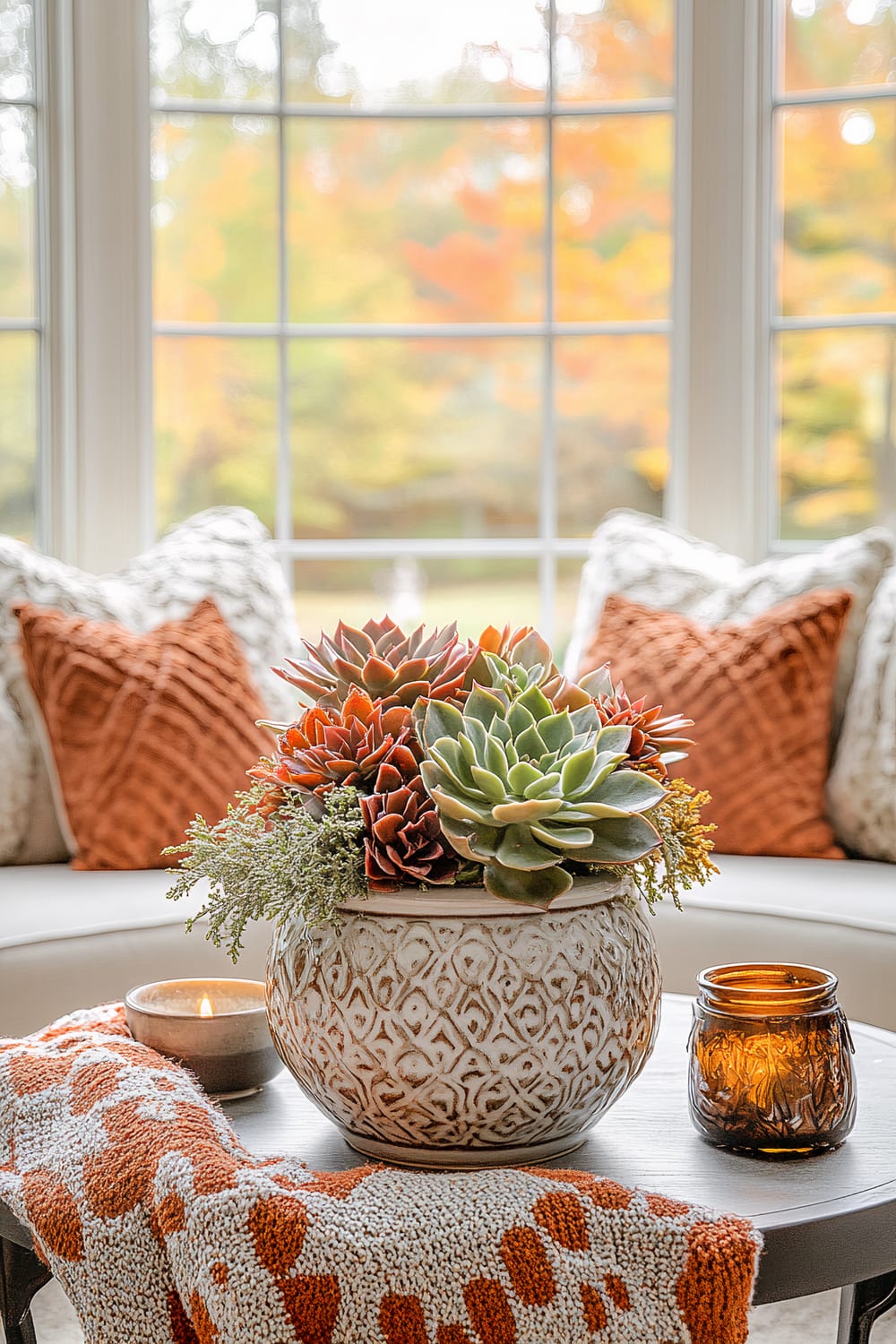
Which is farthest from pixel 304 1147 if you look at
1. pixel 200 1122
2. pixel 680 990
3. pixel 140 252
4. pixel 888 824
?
pixel 140 252

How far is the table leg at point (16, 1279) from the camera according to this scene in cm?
110

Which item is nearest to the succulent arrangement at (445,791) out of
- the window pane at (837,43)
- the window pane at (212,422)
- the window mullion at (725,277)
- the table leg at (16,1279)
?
the table leg at (16,1279)

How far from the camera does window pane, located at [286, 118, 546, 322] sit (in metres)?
3.16

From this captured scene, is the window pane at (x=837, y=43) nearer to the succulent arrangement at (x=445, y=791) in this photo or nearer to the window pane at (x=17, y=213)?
the window pane at (x=17, y=213)

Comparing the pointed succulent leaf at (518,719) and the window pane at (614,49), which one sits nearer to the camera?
the pointed succulent leaf at (518,719)

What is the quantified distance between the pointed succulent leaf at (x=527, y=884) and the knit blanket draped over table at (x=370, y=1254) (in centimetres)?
17

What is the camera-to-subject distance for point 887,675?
2.27m

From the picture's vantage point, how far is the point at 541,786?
3.01 feet

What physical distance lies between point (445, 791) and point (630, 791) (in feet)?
0.43

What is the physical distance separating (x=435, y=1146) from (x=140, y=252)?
A: 2.51 meters

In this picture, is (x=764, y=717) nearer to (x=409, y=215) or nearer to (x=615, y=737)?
(x=615, y=737)

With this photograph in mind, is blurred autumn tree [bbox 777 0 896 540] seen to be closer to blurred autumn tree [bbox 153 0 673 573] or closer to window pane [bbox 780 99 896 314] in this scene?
window pane [bbox 780 99 896 314]

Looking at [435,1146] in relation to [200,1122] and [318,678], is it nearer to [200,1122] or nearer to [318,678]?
[200,1122]

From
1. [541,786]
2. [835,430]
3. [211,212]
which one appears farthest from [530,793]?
[211,212]
